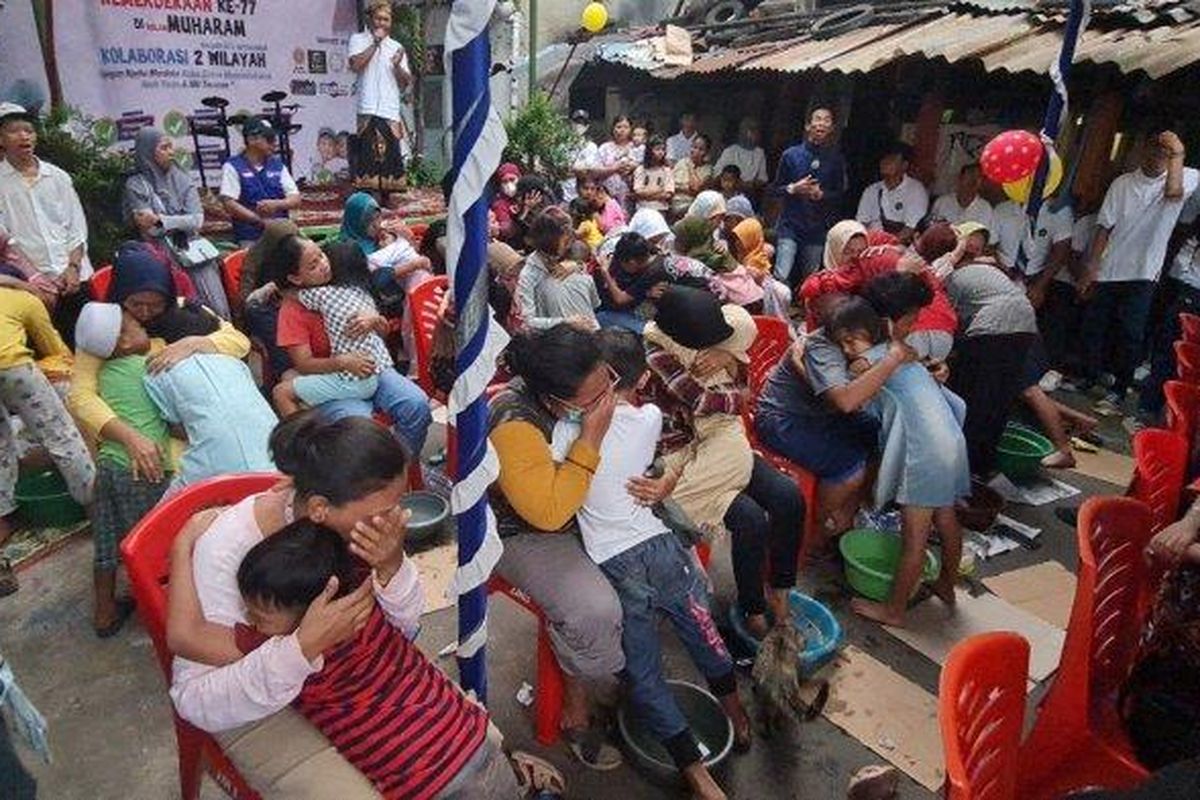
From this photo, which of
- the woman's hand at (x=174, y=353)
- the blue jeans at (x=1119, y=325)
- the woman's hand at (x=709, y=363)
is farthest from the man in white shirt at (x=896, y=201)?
the woman's hand at (x=174, y=353)

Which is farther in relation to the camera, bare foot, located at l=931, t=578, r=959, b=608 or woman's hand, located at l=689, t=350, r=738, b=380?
bare foot, located at l=931, t=578, r=959, b=608

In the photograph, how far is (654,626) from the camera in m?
2.44

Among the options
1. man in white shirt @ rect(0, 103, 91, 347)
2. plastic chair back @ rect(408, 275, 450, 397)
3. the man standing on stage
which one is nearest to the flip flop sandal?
plastic chair back @ rect(408, 275, 450, 397)

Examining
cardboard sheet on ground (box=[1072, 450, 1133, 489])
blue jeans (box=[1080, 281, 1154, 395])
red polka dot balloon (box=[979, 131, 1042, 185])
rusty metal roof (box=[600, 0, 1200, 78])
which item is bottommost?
cardboard sheet on ground (box=[1072, 450, 1133, 489])

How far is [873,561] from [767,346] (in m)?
1.21

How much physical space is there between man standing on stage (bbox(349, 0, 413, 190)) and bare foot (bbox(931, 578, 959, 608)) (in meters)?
6.46

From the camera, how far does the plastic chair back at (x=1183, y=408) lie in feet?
10.2

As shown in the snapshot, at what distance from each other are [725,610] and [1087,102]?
6.22m

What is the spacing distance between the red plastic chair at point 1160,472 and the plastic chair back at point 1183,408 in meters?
0.30

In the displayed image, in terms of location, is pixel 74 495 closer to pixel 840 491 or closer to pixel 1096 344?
pixel 840 491

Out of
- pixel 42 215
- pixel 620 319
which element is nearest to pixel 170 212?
pixel 42 215

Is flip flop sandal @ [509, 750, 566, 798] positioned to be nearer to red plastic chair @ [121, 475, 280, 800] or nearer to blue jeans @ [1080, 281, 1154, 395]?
red plastic chair @ [121, 475, 280, 800]

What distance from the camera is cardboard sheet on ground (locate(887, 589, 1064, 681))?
3.24 meters

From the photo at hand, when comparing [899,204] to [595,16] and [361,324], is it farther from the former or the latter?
[361,324]
